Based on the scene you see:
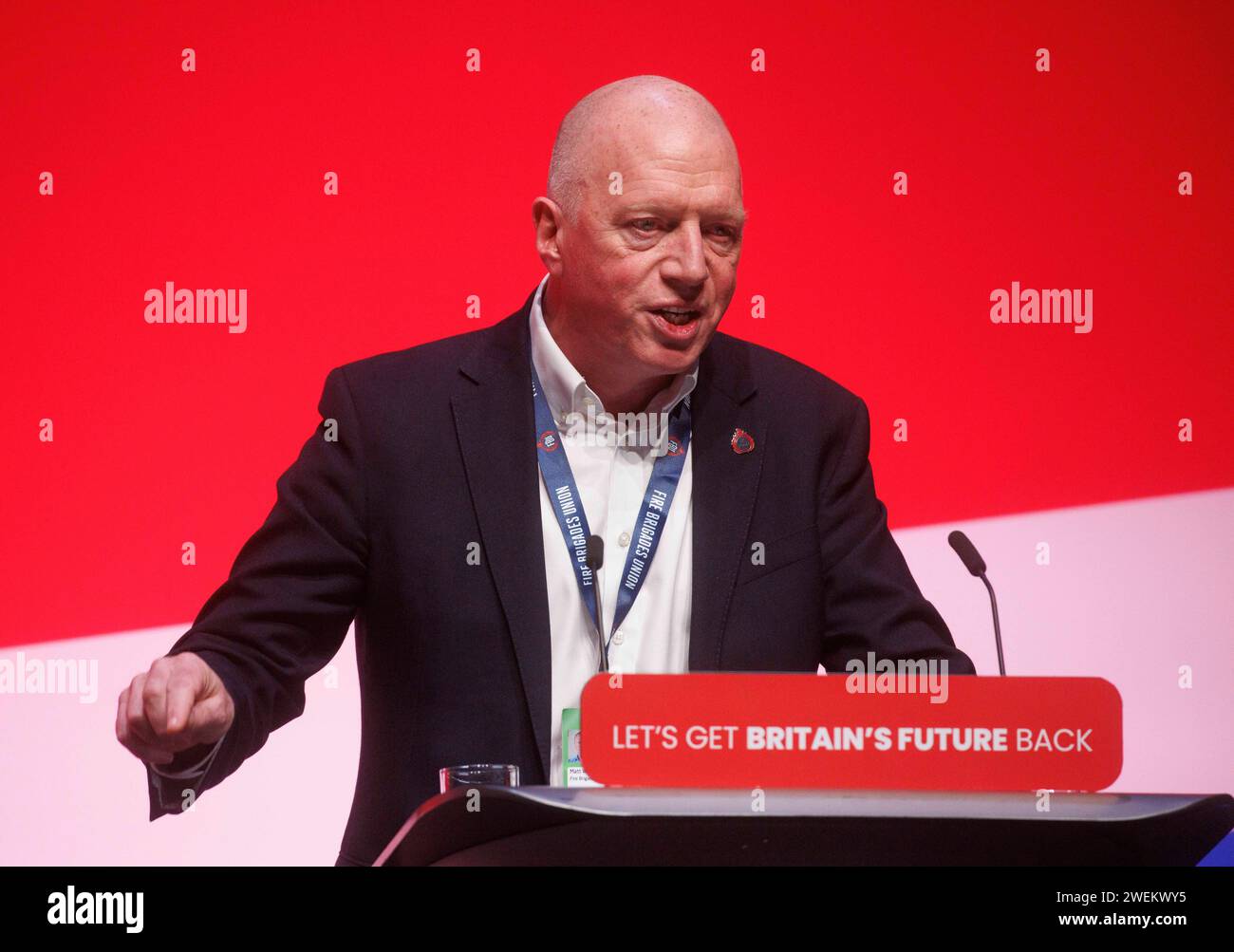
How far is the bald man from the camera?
7.45 feet

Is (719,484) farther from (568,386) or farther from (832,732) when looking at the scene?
(832,732)

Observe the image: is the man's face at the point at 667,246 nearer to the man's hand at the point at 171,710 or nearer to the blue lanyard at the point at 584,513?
the blue lanyard at the point at 584,513

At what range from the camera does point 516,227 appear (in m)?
3.30

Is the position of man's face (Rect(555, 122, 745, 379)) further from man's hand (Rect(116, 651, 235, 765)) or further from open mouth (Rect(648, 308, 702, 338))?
man's hand (Rect(116, 651, 235, 765))

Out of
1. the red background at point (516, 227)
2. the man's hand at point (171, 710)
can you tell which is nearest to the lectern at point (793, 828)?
the man's hand at point (171, 710)

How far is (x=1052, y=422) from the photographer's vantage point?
11.4ft

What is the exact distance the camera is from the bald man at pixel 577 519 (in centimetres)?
227

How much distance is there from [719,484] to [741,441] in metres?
0.11

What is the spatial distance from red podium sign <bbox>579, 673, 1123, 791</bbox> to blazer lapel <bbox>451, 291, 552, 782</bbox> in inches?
28.6

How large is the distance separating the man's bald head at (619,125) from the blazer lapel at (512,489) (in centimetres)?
28

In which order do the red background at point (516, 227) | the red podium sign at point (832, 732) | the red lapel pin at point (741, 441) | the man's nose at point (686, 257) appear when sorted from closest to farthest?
1. the red podium sign at point (832, 732)
2. the man's nose at point (686, 257)
3. the red lapel pin at point (741, 441)
4. the red background at point (516, 227)

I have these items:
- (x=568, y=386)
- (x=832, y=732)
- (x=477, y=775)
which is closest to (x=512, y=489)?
(x=568, y=386)

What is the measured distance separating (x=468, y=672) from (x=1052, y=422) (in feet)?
5.92
